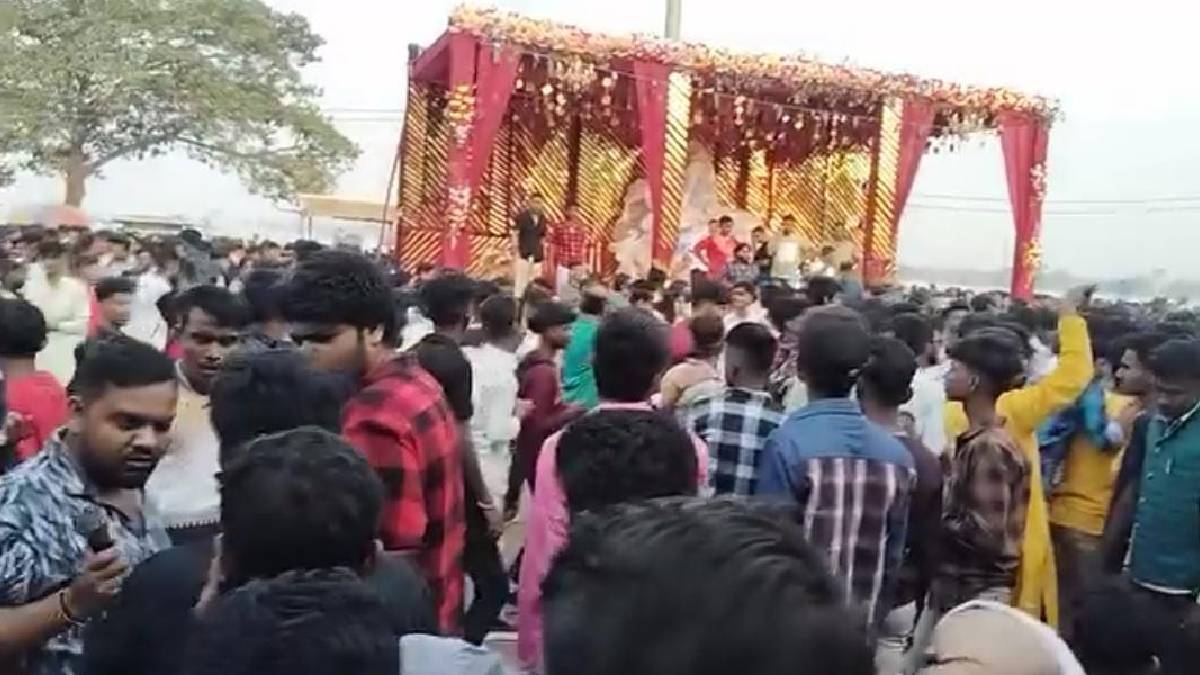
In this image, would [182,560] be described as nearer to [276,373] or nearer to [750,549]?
[276,373]

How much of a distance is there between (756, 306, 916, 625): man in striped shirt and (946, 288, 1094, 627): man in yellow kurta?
2.99 feet

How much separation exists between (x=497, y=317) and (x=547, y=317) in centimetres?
49

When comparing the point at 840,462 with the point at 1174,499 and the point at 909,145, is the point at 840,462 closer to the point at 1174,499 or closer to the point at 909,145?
the point at 1174,499

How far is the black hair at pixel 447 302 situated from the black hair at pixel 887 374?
2.31 meters

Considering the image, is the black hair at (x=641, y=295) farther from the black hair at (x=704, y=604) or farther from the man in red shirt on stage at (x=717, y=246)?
the black hair at (x=704, y=604)

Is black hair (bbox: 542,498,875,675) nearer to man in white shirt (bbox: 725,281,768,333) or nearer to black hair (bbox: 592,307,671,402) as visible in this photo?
black hair (bbox: 592,307,671,402)

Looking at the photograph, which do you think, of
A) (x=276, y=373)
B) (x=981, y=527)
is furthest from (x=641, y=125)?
(x=276, y=373)

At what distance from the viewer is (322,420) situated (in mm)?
3062

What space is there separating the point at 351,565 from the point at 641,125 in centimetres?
1589

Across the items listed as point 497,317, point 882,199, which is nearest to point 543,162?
point 882,199

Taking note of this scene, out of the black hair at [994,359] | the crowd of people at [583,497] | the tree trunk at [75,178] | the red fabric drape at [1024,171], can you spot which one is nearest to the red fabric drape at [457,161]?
the red fabric drape at [1024,171]

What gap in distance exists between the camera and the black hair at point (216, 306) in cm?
473

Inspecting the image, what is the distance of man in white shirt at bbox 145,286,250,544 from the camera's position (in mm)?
3637

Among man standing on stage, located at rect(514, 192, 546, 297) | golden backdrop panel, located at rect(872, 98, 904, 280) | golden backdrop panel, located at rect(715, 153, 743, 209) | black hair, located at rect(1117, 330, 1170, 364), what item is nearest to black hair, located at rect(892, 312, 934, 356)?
black hair, located at rect(1117, 330, 1170, 364)
